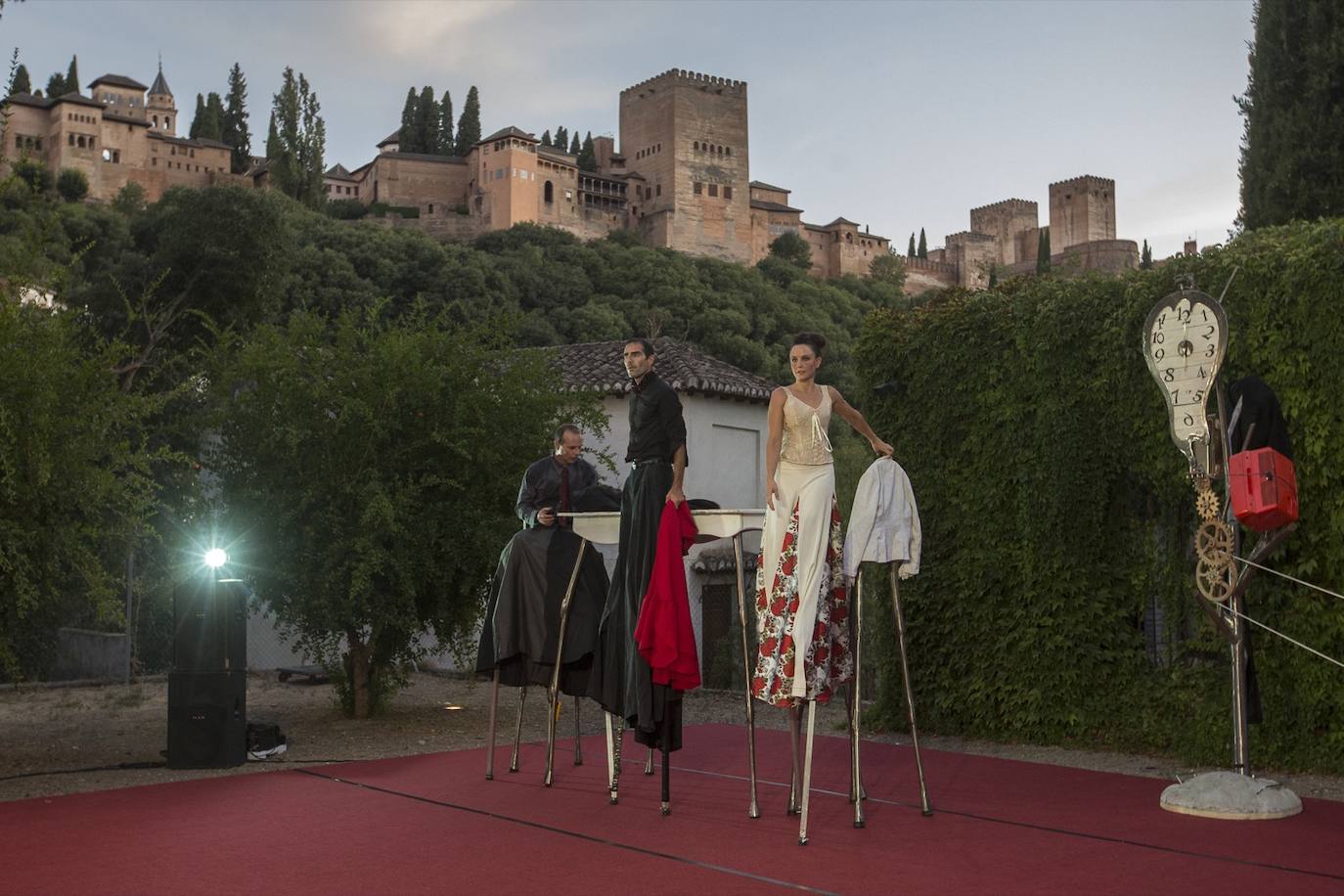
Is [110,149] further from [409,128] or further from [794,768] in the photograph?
[794,768]

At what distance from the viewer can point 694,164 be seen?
3679 inches

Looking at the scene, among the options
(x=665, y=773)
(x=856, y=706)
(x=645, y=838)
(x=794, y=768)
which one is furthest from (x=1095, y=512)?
(x=645, y=838)

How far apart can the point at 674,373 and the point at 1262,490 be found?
16748 millimetres

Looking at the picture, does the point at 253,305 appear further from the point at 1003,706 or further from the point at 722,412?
the point at 1003,706

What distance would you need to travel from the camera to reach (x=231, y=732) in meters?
8.48

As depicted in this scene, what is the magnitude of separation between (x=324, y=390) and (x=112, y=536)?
9.67 ft

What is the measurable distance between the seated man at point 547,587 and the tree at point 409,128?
91.8 metres

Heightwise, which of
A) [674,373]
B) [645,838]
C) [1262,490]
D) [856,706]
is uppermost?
[674,373]

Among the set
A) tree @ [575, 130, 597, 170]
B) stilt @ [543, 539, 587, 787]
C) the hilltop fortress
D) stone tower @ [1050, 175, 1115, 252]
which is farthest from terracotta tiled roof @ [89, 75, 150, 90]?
stilt @ [543, 539, 587, 787]

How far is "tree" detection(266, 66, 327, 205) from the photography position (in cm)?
7581

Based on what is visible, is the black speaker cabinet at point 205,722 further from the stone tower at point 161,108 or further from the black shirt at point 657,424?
the stone tower at point 161,108

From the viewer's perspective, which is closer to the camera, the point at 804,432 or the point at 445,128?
the point at 804,432

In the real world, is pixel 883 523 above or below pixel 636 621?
above

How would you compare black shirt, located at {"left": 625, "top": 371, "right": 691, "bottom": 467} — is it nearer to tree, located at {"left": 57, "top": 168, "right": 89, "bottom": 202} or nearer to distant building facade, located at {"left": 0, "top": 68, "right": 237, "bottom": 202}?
tree, located at {"left": 57, "top": 168, "right": 89, "bottom": 202}
